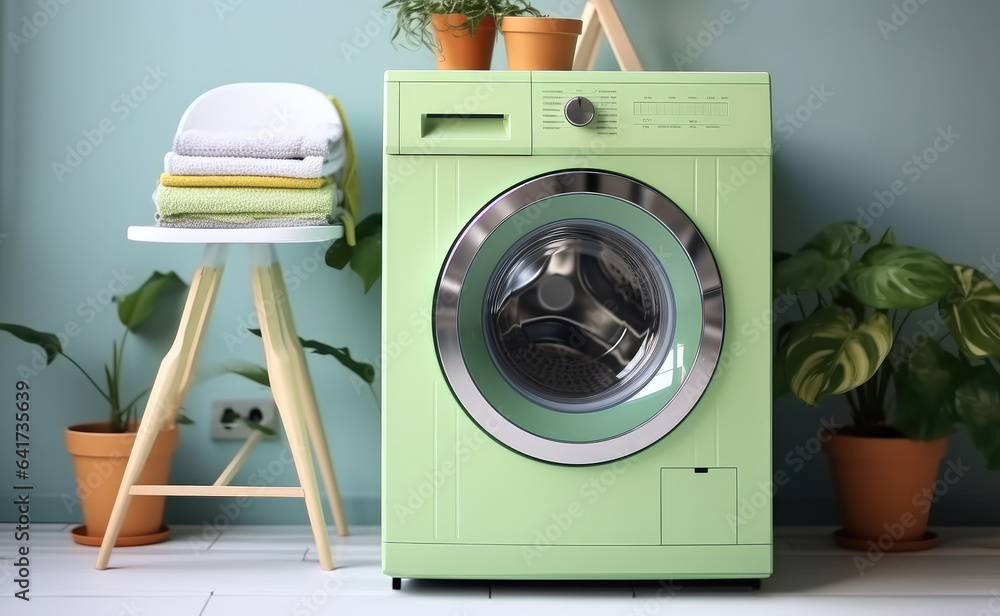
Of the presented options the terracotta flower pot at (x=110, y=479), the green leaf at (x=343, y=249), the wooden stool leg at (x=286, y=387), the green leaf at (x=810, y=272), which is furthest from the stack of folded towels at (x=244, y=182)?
the green leaf at (x=810, y=272)

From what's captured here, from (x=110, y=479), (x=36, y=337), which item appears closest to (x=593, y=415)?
(x=110, y=479)

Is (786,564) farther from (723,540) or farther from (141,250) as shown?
(141,250)

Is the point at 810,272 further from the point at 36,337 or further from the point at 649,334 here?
the point at 36,337

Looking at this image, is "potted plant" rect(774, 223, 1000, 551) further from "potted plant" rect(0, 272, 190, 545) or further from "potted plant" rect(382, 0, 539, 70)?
"potted plant" rect(0, 272, 190, 545)

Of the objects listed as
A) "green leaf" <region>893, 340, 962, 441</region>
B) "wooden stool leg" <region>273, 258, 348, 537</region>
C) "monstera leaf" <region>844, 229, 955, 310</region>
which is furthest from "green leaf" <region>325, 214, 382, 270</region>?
"green leaf" <region>893, 340, 962, 441</region>

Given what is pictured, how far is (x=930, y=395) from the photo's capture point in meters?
1.72

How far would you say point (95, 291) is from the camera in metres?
1.97

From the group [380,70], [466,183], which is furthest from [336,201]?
[380,70]

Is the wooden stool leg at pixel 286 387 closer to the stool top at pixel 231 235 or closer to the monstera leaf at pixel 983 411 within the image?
the stool top at pixel 231 235

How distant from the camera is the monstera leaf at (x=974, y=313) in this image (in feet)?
5.30

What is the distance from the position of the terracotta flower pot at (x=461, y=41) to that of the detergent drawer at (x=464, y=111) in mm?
186

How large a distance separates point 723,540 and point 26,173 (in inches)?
61.8

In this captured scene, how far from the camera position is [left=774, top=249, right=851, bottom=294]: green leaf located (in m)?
1.62

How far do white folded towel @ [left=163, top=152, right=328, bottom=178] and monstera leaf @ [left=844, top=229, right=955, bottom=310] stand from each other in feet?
3.12
